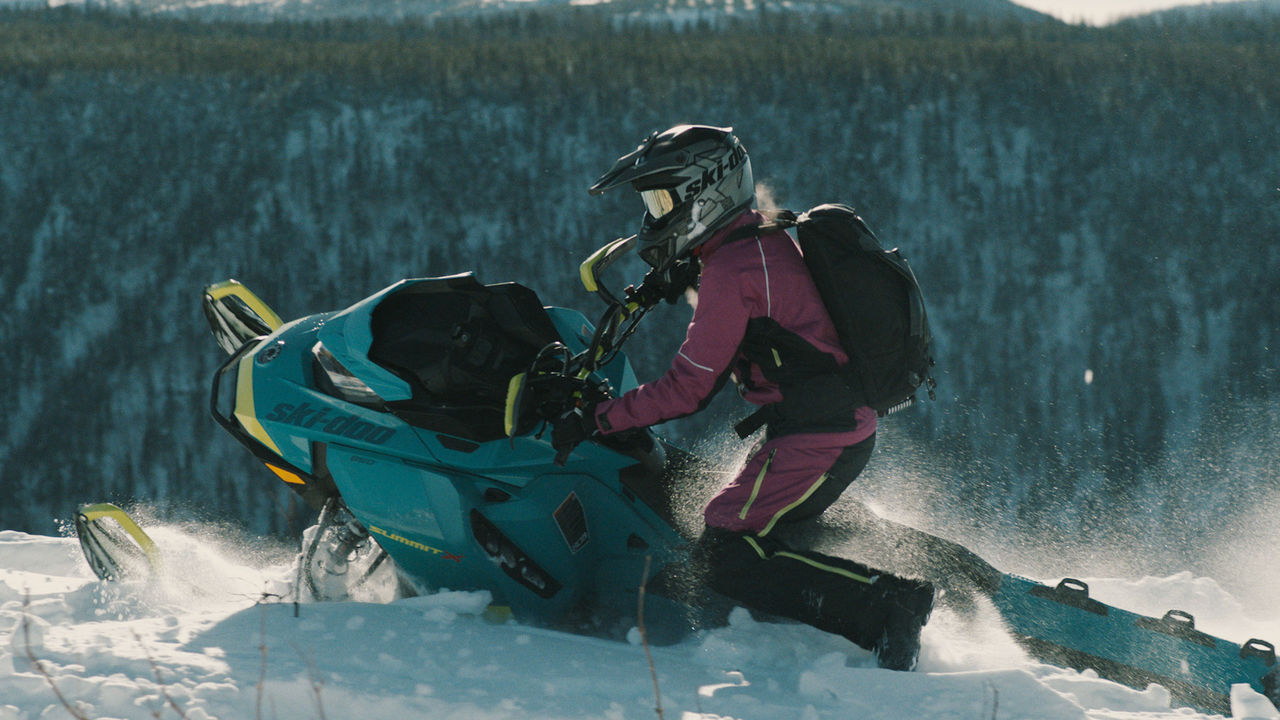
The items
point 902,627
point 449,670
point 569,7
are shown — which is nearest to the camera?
point 449,670

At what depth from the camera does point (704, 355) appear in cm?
330

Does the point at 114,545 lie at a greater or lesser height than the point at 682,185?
lesser

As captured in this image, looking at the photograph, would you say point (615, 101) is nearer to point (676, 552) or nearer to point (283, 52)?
point (283, 52)

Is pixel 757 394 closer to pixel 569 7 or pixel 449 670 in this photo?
pixel 449 670

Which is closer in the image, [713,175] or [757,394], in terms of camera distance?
[713,175]

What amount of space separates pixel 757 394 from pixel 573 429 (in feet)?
2.34

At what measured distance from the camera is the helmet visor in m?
3.44

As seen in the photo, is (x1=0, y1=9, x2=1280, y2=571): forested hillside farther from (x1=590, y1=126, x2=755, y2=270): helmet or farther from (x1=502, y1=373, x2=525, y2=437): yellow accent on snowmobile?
(x1=502, y1=373, x2=525, y2=437): yellow accent on snowmobile

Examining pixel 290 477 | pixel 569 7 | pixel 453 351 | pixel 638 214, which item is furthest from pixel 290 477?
pixel 569 7

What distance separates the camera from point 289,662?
295 centimetres

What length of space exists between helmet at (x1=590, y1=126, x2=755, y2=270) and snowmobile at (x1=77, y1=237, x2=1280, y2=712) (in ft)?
0.49

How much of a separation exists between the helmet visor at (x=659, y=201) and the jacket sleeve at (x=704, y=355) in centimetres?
28

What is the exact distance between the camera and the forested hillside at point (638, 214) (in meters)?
13.8

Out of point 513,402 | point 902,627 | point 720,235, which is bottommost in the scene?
point 902,627
